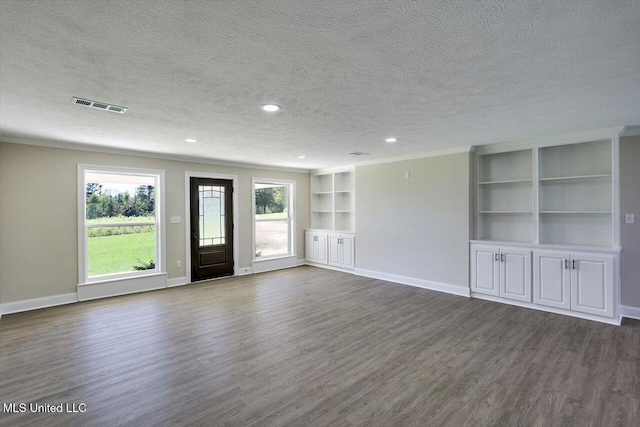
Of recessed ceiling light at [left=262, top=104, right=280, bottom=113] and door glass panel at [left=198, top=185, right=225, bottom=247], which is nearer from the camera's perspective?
recessed ceiling light at [left=262, top=104, right=280, bottom=113]

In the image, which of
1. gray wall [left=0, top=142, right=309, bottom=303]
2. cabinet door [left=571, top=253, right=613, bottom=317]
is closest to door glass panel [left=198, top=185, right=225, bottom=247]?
gray wall [left=0, top=142, right=309, bottom=303]

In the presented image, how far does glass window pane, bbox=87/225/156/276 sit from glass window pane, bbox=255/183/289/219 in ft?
7.64

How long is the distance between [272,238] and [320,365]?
194 inches

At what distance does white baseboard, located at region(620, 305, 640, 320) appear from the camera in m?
3.96

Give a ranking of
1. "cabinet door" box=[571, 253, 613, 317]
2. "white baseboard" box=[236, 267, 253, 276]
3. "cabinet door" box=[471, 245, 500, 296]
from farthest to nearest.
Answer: "white baseboard" box=[236, 267, 253, 276]
"cabinet door" box=[471, 245, 500, 296]
"cabinet door" box=[571, 253, 613, 317]

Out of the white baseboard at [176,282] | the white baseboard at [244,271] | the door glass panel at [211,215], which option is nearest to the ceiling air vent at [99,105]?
the door glass panel at [211,215]

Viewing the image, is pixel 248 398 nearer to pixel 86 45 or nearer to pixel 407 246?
pixel 86 45

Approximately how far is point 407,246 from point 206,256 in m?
3.94

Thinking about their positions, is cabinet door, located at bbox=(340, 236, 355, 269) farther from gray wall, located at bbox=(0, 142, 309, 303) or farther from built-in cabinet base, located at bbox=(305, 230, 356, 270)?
gray wall, located at bbox=(0, 142, 309, 303)

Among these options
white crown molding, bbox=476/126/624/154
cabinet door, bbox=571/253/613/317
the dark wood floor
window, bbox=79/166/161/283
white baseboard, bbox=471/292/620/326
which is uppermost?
white crown molding, bbox=476/126/624/154

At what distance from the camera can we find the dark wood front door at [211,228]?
20.1ft

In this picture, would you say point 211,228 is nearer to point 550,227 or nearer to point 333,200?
point 333,200

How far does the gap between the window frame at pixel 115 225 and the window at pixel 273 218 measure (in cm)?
193

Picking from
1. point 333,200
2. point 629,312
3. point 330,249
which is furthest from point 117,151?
point 629,312
